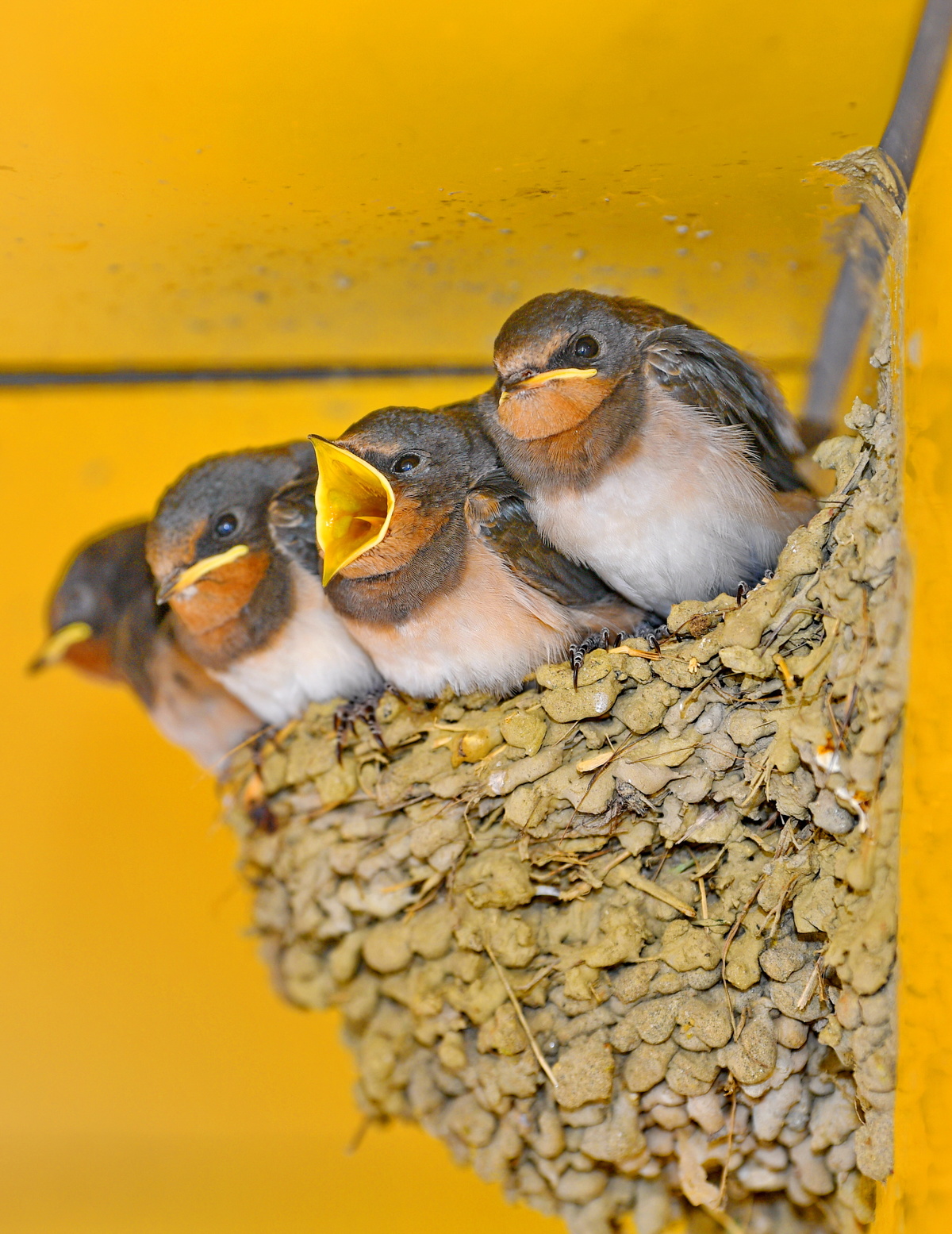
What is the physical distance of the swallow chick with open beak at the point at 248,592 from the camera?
2.79 m

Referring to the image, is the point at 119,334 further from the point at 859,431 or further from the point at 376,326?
the point at 859,431

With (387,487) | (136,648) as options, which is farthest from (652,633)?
(136,648)

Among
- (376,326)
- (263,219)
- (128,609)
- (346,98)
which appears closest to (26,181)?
(263,219)

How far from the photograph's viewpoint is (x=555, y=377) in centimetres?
239

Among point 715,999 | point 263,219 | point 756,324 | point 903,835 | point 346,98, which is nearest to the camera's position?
point 903,835

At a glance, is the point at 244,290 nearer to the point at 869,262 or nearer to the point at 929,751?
the point at 869,262

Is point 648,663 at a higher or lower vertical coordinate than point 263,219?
lower

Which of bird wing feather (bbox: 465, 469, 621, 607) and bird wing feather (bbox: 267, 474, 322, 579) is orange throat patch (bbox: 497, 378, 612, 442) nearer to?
bird wing feather (bbox: 465, 469, 621, 607)

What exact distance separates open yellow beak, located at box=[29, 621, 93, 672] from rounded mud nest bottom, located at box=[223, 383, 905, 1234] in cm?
112

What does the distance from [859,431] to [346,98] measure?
1182 mm

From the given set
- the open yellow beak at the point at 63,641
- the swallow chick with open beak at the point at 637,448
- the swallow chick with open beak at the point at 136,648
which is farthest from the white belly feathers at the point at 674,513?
the open yellow beak at the point at 63,641

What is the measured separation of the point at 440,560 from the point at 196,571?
0.64 metres

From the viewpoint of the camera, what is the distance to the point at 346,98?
215 centimetres

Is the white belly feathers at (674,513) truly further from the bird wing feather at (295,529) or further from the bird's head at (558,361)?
the bird wing feather at (295,529)
